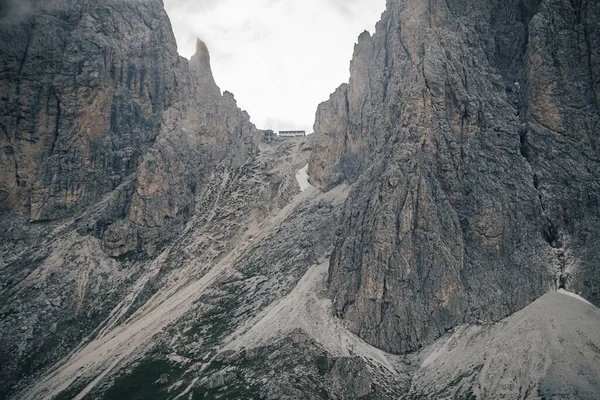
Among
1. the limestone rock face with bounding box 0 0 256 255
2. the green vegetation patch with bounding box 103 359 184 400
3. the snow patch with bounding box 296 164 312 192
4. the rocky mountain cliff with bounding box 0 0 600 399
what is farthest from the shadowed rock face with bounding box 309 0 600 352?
the limestone rock face with bounding box 0 0 256 255

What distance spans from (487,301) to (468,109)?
43960mm

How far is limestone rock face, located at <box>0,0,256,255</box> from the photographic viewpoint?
15325 centimetres

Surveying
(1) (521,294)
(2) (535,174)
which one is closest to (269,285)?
(1) (521,294)

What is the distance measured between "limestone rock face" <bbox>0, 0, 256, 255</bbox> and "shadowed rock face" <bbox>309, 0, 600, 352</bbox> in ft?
224

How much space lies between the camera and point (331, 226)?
442ft

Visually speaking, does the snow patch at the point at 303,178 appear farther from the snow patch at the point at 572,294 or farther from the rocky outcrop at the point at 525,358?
the snow patch at the point at 572,294

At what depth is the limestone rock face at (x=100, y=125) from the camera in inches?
6033

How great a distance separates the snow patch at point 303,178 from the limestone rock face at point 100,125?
77.4 feet

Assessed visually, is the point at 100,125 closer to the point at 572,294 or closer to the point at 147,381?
the point at 147,381

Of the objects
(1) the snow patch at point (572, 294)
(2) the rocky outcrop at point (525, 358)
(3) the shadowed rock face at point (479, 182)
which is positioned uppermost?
(3) the shadowed rock face at point (479, 182)

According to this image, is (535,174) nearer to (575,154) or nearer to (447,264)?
(575,154)

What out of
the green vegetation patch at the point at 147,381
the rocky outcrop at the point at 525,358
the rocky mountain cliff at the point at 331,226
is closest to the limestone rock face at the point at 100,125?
the rocky mountain cliff at the point at 331,226

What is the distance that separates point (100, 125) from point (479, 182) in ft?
390

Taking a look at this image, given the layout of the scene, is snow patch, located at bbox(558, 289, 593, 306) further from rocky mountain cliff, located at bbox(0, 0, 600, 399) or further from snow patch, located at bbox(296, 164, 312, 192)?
snow patch, located at bbox(296, 164, 312, 192)
